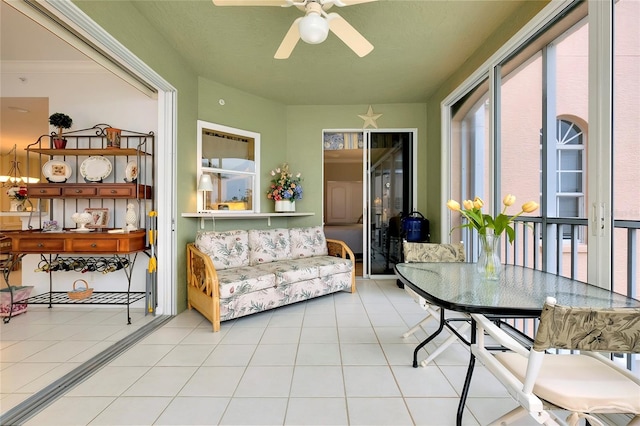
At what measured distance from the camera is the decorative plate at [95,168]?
3230 millimetres

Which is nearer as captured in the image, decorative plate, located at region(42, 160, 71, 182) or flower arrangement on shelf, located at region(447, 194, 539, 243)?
flower arrangement on shelf, located at region(447, 194, 539, 243)

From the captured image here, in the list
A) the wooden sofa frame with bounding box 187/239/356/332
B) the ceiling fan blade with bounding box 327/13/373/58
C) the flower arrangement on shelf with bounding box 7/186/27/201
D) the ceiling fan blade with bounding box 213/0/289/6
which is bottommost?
the wooden sofa frame with bounding box 187/239/356/332

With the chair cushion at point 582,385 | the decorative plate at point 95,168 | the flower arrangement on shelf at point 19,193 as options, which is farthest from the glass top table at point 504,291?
the flower arrangement on shelf at point 19,193

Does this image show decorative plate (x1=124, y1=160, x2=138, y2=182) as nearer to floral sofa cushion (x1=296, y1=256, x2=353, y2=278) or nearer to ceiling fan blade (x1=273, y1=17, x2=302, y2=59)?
ceiling fan blade (x1=273, y1=17, x2=302, y2=59)

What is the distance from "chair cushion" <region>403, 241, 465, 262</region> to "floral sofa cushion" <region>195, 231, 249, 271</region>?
2069 millimetres

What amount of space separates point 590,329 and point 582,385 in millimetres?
392

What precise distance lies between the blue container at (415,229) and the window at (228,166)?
2269 mm

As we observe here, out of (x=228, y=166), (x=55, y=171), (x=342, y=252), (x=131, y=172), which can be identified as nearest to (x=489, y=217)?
(x=342, y=252)

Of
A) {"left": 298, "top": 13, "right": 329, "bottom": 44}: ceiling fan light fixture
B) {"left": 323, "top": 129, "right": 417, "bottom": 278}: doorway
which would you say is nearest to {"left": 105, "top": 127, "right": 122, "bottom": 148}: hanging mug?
{"left": 298, "top": 13, "right": 329, "bottom": 44}: ceiling fan light fixture

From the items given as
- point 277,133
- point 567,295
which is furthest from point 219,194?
point 567,295

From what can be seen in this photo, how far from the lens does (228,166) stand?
4.03 meters

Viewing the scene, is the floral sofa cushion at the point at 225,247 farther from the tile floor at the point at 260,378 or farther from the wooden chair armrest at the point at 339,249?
the wooden chair armrest at the point at 339,249

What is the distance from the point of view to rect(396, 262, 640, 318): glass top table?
1288 millimetres

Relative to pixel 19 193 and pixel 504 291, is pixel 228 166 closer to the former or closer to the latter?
pixel 19 193
